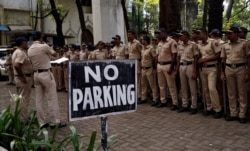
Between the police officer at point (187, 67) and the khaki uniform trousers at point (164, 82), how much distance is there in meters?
0.32

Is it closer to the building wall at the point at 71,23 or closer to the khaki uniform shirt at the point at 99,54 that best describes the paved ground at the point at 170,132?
the khaki uniform shirt at the point at 99,54

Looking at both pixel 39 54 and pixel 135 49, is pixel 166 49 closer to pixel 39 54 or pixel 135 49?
pixel 135 49

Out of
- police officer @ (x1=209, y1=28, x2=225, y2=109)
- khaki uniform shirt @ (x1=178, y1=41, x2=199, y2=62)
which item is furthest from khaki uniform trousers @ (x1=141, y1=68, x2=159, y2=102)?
police officer @ (x1=209, y1=28, x2=225, y2=109)

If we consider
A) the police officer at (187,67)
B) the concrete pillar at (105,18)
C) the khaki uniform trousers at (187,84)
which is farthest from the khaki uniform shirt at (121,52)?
the concrete pillar at (105,18)

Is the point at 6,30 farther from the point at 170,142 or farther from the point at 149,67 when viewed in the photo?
the point at 170,142

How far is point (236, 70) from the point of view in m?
7.07

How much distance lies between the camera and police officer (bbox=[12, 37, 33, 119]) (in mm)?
7164

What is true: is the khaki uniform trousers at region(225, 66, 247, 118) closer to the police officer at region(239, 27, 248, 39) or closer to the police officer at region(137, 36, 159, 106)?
the police officer at region(239, 27, 248, 39)

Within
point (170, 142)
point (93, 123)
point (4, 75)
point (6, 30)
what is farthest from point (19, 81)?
point (6, 30)

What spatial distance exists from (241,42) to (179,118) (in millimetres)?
2036

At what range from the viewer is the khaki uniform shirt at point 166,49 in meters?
8.52

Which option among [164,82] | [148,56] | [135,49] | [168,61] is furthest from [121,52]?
[168,61]

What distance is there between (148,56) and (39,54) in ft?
10.4

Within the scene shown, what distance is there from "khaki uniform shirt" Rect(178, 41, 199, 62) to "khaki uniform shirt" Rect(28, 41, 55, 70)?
2939mm
